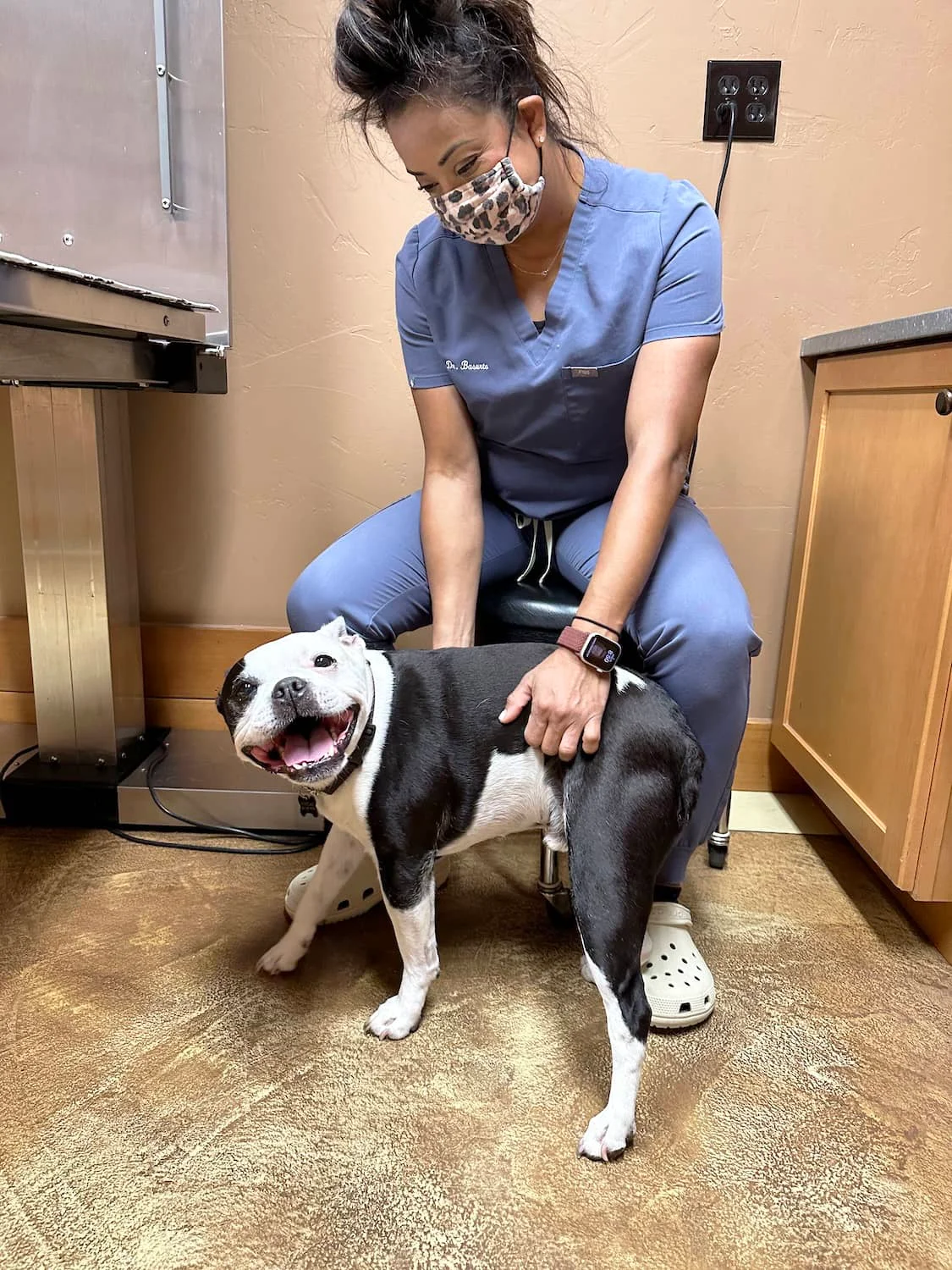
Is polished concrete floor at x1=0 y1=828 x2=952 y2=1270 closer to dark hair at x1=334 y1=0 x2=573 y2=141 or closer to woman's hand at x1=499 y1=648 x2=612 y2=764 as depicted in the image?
woman's hand at x1=499 y1=648 x2=612 y2=764

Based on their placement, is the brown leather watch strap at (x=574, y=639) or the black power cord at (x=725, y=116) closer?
Answer: the brown leather watch strap at (x=574, y=639)

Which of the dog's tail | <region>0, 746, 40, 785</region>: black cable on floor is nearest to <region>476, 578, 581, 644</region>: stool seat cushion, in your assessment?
the dog's tail

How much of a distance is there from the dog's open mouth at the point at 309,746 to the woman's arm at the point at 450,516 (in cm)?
26

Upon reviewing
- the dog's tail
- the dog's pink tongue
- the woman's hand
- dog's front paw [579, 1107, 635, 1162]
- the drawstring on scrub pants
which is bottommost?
dog's front paw [579, 1107, 635, 1162]

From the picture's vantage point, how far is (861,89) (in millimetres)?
1426

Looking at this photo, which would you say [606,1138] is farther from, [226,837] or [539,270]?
[539,270]

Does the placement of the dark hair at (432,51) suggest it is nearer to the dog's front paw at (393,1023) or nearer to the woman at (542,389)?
the woman at (542,389)

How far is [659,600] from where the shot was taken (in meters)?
1.01

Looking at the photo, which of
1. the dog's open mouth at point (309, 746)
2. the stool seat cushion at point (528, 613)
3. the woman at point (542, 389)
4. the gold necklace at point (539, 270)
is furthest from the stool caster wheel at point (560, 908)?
the gold necklace at point (539, 270)

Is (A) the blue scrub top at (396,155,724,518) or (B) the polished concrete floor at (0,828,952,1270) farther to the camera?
(A) the blue scrub top at (396,155,724,518)

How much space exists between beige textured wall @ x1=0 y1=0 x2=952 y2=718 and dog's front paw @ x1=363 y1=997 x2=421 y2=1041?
2.93 feet

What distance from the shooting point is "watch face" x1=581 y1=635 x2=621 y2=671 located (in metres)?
0.92

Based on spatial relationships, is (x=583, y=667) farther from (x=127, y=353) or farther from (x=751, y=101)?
(x=751, y=101)

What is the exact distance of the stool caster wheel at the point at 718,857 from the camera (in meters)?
1.42
